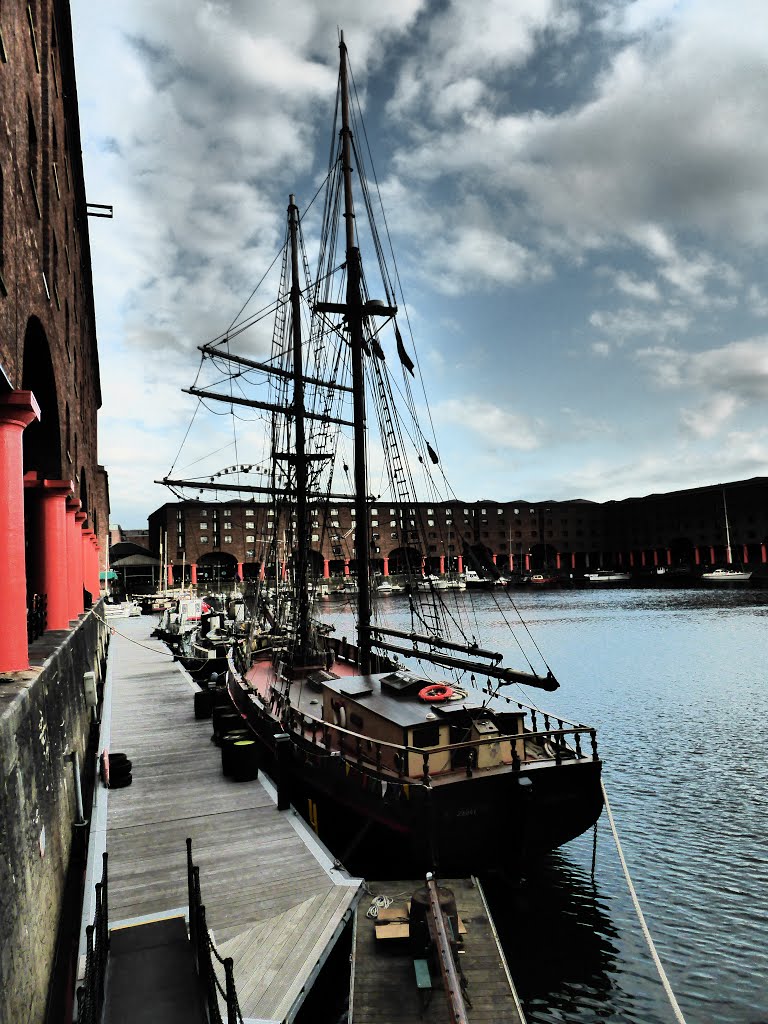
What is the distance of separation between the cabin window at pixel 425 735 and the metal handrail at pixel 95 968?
20.2 feet

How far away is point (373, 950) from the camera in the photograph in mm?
8797

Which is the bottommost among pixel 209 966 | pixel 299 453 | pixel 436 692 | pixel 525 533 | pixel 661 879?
pixel 661 879

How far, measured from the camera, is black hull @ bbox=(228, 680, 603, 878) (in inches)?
481

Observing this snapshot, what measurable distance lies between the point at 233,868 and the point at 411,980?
4.86 metres

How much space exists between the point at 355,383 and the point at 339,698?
11.8 meters

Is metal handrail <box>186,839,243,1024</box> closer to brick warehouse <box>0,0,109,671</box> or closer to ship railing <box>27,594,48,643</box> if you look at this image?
brick warehouse <box>0,0,109,671</box>

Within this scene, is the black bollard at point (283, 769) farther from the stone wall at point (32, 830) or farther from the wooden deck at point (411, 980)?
the wooden deck at point (411, 980)

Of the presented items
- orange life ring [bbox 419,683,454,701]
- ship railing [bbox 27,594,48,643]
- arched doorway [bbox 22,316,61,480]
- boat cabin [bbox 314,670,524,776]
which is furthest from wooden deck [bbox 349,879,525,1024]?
arched doorway [bbox 22,316,61,480]

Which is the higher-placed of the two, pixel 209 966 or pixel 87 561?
pixel 87 561

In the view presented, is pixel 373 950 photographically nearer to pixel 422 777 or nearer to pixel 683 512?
pixel 422 777

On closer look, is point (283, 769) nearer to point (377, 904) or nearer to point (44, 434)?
point (377, 904)

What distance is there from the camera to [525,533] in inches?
5787

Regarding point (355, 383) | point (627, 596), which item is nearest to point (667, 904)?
point (355, 383)

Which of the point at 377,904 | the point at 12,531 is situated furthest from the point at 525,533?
the point at 12,531
